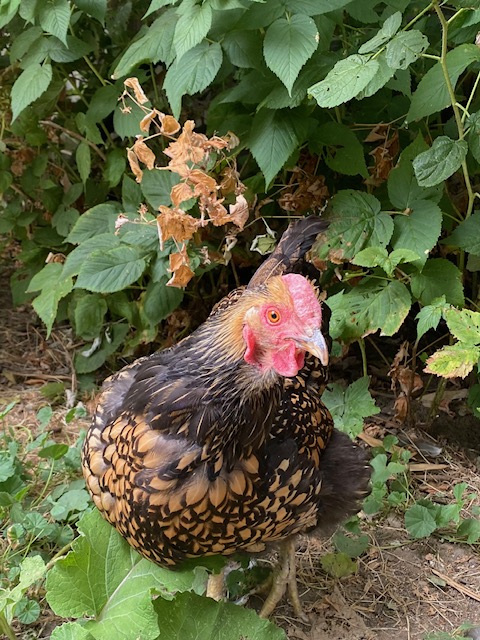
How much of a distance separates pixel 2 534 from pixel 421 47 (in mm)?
1826

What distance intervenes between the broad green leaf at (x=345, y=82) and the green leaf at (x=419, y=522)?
1.25 metres

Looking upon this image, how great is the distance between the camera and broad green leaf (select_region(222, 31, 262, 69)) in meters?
1.85

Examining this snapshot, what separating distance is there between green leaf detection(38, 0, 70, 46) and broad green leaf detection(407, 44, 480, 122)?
1.06 metres

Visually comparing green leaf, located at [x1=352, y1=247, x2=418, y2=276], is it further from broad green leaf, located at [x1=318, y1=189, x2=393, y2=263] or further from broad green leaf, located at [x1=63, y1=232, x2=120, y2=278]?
broad green leaf, located at [x1=63, y1=232, x2=120, y2=278]

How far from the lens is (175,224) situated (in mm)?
Answer: 1920

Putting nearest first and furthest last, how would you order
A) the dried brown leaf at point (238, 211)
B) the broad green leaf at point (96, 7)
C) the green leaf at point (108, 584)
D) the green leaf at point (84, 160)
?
the green leaf at point (108, 584), the dried brown leaf at point (238, 211), the broad green leaf at point (96, 7), the green leaf at point (84, 160)

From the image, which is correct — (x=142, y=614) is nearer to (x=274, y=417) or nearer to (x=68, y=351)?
(x=274, y=417)

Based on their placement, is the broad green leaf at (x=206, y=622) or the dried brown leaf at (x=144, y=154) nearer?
the broad green leaf at (x=206, y=622)

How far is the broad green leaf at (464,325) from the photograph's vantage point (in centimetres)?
167

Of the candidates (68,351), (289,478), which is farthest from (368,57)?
(68,351)

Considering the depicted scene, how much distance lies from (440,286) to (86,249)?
3.92ft

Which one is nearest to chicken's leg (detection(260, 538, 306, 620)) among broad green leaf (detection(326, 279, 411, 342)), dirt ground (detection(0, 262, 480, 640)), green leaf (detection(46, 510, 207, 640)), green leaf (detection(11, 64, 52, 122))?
dirt ground (detection(0, 262, 480, 640))

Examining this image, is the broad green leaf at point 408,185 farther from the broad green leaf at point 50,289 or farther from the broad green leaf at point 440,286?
the broad green leaf at point 50,289

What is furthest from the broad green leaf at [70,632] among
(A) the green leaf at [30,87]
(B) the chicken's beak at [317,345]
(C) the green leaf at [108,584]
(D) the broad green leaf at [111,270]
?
(A) the green leaf at [30,87]
